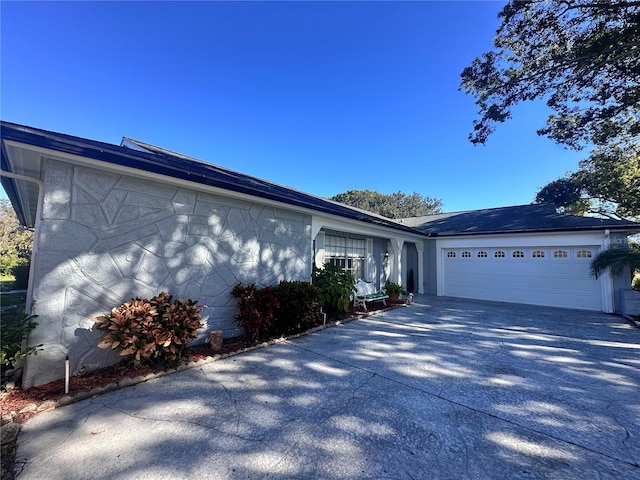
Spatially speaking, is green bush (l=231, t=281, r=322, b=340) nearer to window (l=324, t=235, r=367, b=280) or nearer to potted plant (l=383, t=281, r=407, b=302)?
window (l=324, t=235, r=367, b=280)

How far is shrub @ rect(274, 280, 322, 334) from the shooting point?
225 inches

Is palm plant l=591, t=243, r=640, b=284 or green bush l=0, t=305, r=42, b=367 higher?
palm plant l=591, t=243, r=640, b=284

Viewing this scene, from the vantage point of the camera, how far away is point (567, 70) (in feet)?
27.6

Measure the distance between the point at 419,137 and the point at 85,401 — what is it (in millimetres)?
15414

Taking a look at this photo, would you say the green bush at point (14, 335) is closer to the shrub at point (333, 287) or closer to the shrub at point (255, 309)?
the shrub at point (255, 309)

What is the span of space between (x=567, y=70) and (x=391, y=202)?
31.3 m

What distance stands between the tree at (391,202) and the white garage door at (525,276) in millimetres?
25677

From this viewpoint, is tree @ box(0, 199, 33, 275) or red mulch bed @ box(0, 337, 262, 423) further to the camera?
tree @ box(0, 199, 33, 275)

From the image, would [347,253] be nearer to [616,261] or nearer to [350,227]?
[350,227]

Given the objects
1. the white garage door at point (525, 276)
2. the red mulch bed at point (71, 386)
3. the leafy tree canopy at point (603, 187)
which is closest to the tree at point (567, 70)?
the leafy tree canopy at point (603, 187)

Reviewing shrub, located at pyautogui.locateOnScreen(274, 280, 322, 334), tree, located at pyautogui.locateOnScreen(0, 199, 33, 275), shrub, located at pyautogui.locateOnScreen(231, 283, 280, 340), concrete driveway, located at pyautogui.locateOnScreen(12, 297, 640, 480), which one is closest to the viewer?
concrete driveway, located at pyautogui.locateOnScreen(12, 297, 640, 480)

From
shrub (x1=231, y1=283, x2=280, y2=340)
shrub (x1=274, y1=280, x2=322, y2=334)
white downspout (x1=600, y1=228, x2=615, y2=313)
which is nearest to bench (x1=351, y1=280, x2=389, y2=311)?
shrub (x1=274, y1=280, x2=322, y2=334)

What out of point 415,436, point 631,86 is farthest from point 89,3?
point 631,86

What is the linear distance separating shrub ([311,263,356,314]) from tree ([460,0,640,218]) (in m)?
7.70
